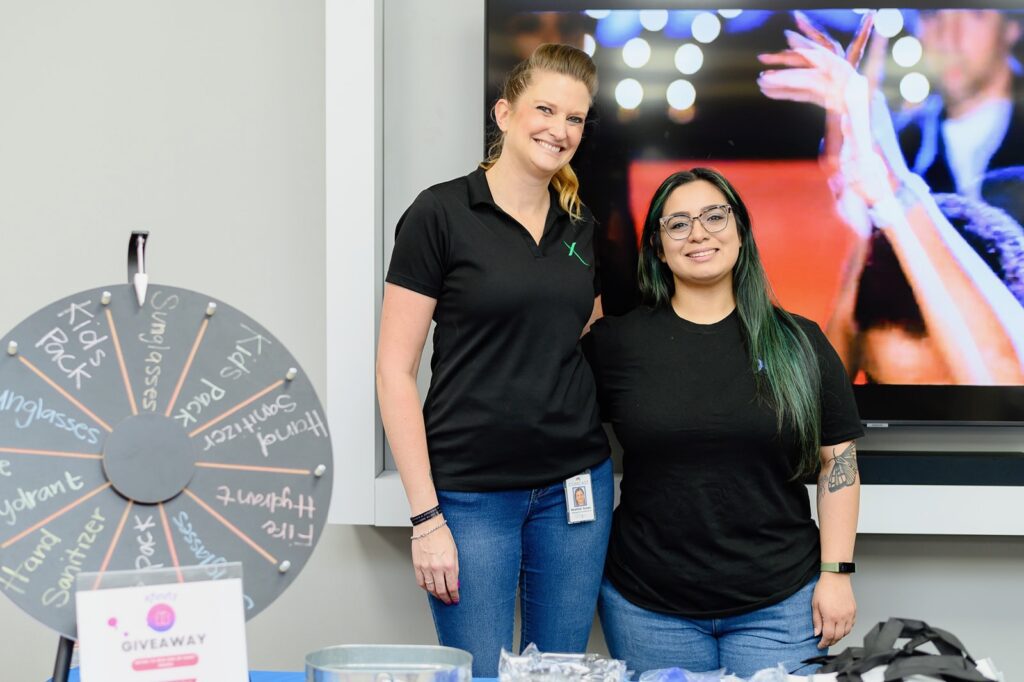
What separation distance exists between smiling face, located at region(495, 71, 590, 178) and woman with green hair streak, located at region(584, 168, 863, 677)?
27 cm

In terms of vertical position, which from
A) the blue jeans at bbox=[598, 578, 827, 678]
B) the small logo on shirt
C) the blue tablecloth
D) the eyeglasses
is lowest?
the blue jeans at bbox=[598, 578, 827, 678]

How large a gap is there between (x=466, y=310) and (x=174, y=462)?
0.75 meters

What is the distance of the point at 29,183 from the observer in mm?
2422

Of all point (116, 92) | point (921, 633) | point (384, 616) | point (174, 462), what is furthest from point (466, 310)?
point (116, 92)

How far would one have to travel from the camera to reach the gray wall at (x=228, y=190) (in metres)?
2.35

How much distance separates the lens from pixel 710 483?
171cm

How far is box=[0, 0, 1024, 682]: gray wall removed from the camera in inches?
92.7

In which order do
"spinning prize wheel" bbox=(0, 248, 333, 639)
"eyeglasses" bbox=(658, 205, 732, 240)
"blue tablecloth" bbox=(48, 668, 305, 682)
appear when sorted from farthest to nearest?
"eyeglasses" bbox=(658, 205, 732, 240)
"blue tablecloth" bbox=(48, 668, 305, 682)
"spinning prize wheel" bbox=(0, 248, 333, 639)

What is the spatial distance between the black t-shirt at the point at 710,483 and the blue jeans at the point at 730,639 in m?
0.02

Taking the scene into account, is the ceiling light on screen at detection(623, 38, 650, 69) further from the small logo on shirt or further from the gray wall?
the small logo on shirt

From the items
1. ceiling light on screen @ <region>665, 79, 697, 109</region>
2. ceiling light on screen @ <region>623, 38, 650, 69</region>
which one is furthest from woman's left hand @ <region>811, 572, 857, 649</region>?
ceiling light on screen @ <region>623, 38, 650, 69</region>

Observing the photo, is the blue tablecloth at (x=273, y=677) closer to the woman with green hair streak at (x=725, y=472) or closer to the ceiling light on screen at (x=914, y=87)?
the woman with green hair streak at (x=725, y=472)

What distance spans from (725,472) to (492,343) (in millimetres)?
487

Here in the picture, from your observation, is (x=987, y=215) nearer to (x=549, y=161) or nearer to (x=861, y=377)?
(x=861, y=377)
